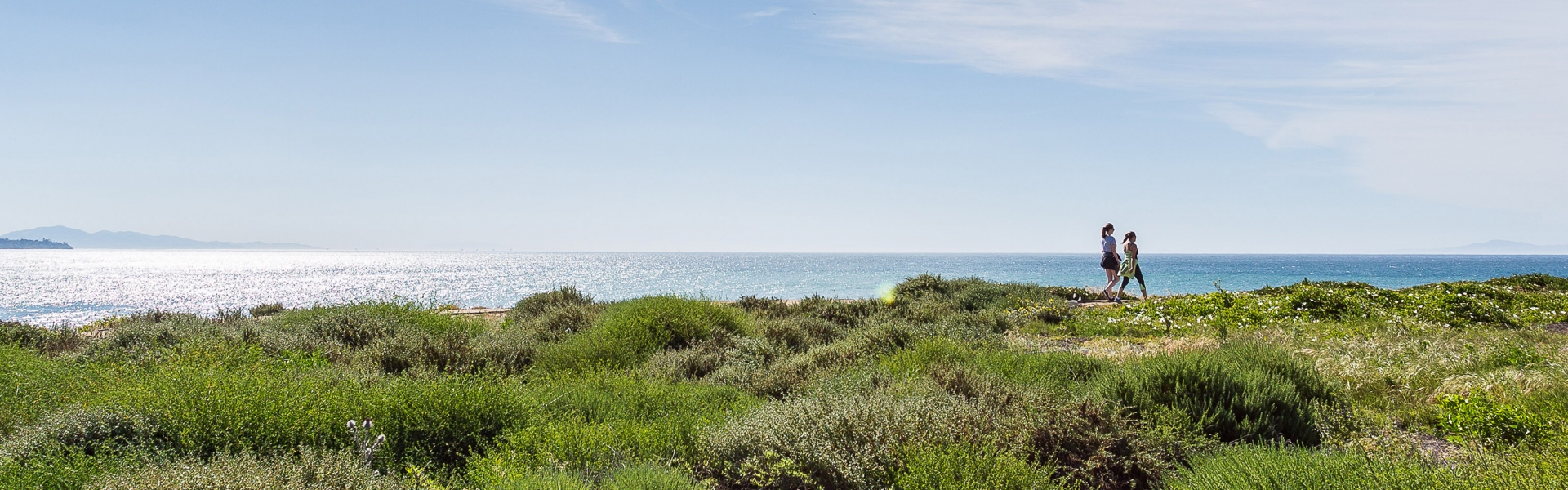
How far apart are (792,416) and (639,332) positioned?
4906mm

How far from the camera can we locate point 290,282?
77.2 meters

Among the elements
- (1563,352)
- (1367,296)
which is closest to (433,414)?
(1563,352)

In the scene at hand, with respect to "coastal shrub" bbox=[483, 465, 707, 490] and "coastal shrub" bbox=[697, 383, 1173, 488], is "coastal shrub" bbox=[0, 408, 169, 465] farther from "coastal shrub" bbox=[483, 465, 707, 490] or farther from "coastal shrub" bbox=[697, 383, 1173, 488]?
"coastal shrub" bbox=[697, 383, 1173, 488]

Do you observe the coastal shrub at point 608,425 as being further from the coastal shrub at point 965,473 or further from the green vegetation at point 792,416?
the coastal shrub at point 965,473

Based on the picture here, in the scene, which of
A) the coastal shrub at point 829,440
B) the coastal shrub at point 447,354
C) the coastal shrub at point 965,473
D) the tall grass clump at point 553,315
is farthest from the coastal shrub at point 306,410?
the tall grass clump at point 553,315

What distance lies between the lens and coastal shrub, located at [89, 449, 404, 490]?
9.71 ft

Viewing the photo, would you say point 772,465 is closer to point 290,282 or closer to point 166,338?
point 166,338

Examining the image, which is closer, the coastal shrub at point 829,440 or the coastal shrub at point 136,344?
the coastal shrub at point 829,440

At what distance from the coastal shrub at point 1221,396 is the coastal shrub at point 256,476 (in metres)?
4.43

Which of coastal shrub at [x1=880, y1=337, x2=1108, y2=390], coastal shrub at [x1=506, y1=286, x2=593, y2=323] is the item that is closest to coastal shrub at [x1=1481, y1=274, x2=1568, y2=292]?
coastal shrub at [x1=880, y1=337, x2=1108, y2=390]

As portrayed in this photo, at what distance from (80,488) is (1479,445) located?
7.52 metres

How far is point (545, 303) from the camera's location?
13.9 metres

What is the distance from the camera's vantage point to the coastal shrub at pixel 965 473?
3346mm

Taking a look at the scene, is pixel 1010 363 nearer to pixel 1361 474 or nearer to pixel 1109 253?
pixel 1361 474
